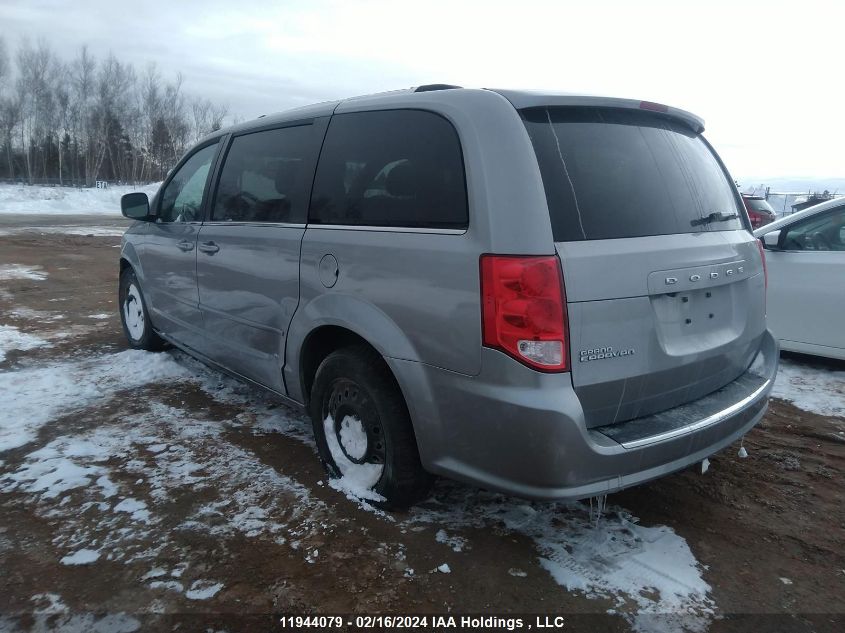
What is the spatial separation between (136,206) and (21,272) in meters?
6.46

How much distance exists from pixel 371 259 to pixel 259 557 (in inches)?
52.7

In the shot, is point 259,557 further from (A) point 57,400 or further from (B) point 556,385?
(A) point 57,400

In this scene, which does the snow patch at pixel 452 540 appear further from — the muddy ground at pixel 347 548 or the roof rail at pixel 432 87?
the roof rail at pixel 432 87

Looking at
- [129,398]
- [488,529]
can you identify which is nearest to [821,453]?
[488,529]

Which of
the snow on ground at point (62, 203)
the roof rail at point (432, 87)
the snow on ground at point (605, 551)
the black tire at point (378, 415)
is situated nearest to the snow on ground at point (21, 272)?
the black tire at point (378, 415)

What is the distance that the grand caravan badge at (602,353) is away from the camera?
2229 mm

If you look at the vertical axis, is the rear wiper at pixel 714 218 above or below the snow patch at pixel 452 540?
above

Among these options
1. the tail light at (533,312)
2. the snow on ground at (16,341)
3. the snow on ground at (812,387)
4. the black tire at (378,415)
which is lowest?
the snow on ground at (16,341)

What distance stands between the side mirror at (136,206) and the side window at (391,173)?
2.45 m

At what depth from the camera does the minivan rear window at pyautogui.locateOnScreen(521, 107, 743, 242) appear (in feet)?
7.66

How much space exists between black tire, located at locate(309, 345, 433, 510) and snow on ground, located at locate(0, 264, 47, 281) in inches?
331

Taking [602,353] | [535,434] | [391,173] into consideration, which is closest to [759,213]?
[391,173]

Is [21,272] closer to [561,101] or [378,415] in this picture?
[378,415]

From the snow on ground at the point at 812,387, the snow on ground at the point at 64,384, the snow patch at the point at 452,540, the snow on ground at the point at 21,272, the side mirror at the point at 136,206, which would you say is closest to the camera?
the snow patch at the point at 452,540
